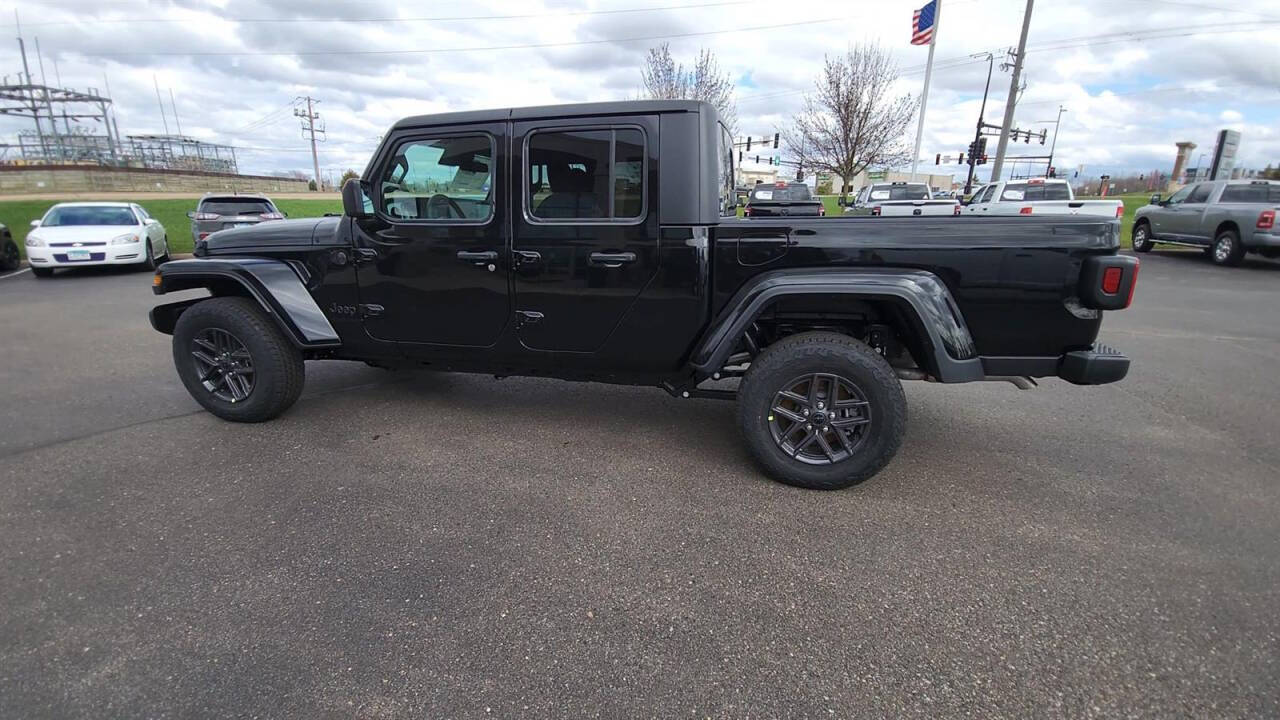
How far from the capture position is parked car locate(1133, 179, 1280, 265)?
12.0 m

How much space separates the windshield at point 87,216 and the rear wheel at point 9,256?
1.34 m

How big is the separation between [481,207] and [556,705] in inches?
105

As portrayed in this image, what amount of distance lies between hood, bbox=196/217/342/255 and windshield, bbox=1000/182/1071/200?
1834cm

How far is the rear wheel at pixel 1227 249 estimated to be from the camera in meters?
12.5

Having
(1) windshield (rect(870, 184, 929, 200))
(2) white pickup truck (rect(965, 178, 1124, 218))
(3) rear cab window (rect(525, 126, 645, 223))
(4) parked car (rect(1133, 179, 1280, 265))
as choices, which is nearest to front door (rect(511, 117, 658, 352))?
(3) rear cab window (rect(525, 126, 645, 223))

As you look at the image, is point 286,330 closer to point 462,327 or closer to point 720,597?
point 462,327

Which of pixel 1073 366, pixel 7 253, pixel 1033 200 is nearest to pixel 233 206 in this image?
pixel 7 253

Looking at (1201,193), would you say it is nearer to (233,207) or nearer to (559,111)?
(559,111)

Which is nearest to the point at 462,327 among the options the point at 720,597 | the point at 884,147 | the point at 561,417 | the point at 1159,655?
the point at 561,417

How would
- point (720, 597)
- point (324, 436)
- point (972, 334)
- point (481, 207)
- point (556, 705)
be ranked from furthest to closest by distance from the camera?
1. point (324, 436)
2. point (481, 207)
3. point (972, 334)
4. point (720, 597)
5. point (556, 705)

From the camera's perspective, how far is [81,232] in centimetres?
1131

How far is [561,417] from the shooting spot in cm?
437

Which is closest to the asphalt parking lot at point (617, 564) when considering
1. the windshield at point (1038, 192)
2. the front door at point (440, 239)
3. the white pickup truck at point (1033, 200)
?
the front door at point (440, 239)

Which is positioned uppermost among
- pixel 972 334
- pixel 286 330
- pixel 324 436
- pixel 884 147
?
pixel 884 147
